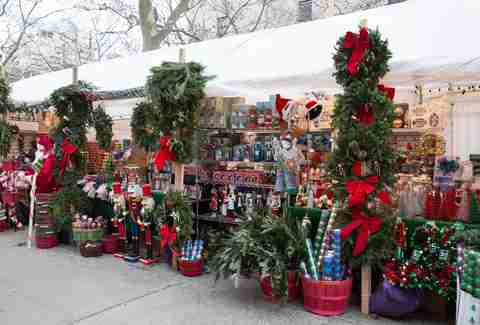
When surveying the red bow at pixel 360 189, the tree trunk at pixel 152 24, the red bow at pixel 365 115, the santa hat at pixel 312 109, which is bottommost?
the red bow at pixel 360 189

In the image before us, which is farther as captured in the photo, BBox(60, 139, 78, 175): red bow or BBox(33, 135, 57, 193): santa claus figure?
BBox(33, 135, 57, 193): santa claus figure

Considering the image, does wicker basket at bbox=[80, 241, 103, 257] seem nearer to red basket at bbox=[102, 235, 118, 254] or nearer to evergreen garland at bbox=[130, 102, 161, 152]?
red basket at bbox=[102, 235, 118, 254]

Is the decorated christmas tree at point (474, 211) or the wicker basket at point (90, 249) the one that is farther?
the wicker basket at point (90, 249)

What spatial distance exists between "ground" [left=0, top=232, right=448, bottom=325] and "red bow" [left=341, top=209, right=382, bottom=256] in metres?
0.66

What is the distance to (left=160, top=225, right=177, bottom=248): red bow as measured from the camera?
16.3 ft

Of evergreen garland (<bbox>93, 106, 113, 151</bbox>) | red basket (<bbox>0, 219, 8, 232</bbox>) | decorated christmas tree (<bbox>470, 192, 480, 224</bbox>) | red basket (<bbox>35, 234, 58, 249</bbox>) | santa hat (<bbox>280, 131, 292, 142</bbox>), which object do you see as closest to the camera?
decorated christmas tree (<bbox>470, 192, 480, 224</bbox>)

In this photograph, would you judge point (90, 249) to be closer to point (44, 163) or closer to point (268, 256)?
point (44, 163)

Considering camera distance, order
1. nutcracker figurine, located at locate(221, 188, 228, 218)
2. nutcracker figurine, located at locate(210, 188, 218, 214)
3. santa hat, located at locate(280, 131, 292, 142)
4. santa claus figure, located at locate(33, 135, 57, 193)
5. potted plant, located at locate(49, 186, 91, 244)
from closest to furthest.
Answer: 1. santa hat, located at locate(280, 131, 292, 142)
2. nutcracker figurine, located at locate(221, 188, 228, 218)
3. nutcracker figurine, located at locate(210, 188, 218, 214)
4. potted plant, located at locate(49, 186, 91, 244)
5. santa claus figure, located at locate(33, 135, 57, 193)

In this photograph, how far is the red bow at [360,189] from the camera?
12.0 feet

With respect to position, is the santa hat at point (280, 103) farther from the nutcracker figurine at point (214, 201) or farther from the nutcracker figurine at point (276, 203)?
the nutcracker figurine at point (214, 201)

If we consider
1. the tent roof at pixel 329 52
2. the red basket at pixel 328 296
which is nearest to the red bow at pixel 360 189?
the red basket at pixel 328 296

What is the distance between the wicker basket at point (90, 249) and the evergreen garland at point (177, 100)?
1855 mm

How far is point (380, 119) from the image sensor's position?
12.1 ft

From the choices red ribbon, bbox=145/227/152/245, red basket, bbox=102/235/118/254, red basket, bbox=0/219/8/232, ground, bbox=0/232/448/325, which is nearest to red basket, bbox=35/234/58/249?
ground, bbox=0/232/448/325
